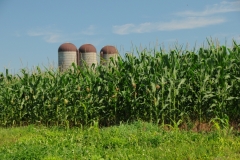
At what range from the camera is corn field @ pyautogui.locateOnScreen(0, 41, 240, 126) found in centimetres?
1037

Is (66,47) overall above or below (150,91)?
above

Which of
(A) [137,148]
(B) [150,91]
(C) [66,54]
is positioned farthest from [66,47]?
(A) [137,148]

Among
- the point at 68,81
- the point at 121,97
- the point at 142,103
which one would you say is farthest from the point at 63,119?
the point at 142,103

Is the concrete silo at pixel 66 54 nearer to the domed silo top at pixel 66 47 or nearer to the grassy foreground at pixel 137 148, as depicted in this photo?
the domed silo top at pixel 66 47

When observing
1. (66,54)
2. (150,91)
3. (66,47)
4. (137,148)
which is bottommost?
(137,148)

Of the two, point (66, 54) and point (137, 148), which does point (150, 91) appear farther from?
point (66, 54)

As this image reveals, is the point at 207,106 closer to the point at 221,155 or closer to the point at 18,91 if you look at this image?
the point at 221,155

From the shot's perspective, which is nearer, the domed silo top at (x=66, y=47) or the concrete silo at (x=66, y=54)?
the concrete silo at (x=66, y=54)

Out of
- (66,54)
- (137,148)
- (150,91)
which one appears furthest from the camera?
(66,54)

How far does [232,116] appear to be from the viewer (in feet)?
35.1

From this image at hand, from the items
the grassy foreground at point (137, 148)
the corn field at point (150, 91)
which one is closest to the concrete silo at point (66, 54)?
the corn field at point (150, 91)

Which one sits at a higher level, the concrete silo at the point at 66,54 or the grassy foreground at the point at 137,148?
the concrete silo at the point at 66,54

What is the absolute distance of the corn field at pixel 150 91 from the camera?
10367 millimetres

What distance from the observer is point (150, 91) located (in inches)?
412
